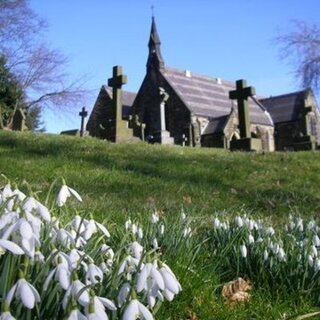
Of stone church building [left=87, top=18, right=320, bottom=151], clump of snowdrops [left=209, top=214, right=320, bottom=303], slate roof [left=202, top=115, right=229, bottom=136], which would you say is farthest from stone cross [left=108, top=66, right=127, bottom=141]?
slate roof [left=202, top=115, right=229, bottom=136]

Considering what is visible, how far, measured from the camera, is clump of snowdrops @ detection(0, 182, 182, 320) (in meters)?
1.58

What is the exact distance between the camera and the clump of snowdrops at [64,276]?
158 centimetres

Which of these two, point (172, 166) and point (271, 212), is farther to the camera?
point (172, 166)

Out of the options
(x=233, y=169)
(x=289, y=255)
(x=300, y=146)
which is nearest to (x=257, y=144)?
(x=300, y=146)

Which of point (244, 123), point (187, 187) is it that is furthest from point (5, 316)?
point (244, 123)

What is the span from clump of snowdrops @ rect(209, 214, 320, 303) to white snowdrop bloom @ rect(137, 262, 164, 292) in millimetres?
1787

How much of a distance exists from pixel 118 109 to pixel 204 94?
29.5 meters

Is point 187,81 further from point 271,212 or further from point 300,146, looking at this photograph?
point 271,212

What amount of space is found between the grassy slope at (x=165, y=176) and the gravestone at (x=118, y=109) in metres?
3.18

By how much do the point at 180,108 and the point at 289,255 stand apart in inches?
1529

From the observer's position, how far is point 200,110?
140 ft

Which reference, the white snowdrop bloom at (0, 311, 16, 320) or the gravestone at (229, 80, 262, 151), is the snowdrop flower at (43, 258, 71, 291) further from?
the gravestone at (229, 80, 262, 151)

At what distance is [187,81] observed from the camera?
45.4 m

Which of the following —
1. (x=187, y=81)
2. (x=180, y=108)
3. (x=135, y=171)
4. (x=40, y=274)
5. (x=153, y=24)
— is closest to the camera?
(x=40, y=274)
